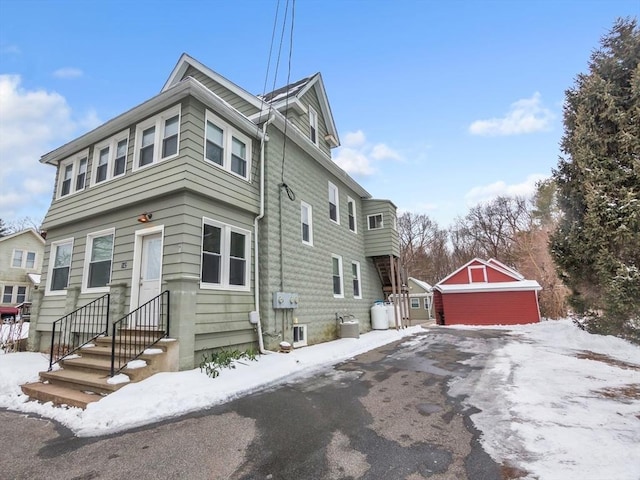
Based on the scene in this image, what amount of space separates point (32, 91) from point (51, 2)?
8517mm

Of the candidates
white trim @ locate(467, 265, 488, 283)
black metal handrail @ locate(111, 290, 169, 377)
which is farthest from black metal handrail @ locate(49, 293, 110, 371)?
white trim @ locate(467, 265, 488, 283)

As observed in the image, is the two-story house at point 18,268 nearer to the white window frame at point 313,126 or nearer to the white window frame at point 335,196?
the white window frame at point 335,196

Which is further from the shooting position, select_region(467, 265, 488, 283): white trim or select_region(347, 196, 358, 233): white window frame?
select_region(467, 265, 488, 283): white trim

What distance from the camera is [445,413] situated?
4078 mm

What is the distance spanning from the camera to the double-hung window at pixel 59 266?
898 cm

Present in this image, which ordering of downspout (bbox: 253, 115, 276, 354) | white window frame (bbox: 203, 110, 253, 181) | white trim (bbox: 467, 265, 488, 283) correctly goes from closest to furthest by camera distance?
white window frame (bbox: 203, 110, 253, 181) → downspout (bbox: 253, 115, 276, 354) → white trim (bbox: 467, 265, 488, 283)

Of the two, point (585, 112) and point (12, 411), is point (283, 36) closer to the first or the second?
point (585, 112)

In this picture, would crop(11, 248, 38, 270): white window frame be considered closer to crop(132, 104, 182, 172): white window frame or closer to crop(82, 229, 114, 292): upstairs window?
crop(82, 229, 114, 292): upstairs window

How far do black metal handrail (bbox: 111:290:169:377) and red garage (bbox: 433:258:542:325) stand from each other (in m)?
18.9

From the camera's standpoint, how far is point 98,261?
8.15 m

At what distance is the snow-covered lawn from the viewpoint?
9.24ft

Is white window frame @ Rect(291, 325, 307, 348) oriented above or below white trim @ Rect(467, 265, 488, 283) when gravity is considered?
below

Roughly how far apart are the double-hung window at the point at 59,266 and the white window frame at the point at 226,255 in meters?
4.77

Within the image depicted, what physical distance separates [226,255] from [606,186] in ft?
25.5
